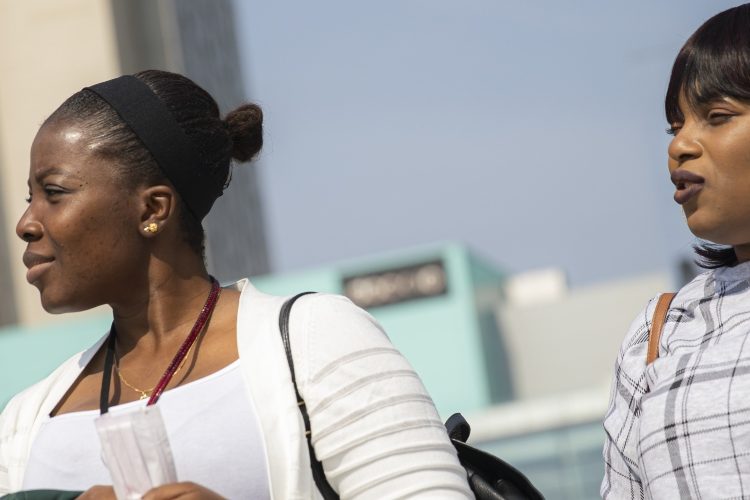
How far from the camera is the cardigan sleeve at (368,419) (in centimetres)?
242

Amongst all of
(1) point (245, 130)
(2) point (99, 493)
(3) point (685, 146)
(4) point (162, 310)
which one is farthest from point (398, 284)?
(2) point (99, 493)

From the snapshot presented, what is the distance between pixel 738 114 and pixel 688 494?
0.63m

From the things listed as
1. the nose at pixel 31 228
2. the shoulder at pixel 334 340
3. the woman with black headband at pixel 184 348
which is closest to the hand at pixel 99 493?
the woman with black headband at pixel 184 348

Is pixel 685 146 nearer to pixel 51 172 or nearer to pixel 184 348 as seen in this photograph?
pixel 184 348

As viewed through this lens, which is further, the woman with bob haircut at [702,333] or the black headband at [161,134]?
the black headband at [161,134]

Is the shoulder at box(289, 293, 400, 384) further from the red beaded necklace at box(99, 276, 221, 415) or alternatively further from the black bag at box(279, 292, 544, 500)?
the red beaded necklace at box(99, 276, 221, 415)

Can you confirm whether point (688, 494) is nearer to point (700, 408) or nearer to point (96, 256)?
point (700, 408)

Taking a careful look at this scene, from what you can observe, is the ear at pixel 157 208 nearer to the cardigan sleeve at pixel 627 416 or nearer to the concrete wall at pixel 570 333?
the cardigan sleeve at pixel 627 416

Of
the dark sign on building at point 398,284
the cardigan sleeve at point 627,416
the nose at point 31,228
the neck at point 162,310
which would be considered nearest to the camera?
the cardigan sleeve at point 627,416

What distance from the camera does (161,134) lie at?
2.70 metres

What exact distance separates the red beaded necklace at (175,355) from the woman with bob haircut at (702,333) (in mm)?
768

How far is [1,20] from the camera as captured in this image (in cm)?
2723

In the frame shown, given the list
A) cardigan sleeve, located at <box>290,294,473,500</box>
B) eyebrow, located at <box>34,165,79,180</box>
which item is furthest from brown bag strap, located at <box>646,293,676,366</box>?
eyebrow, located at <box>34,165,79,180</box>

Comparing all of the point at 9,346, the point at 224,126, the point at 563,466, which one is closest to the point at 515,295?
the point at 9,346
